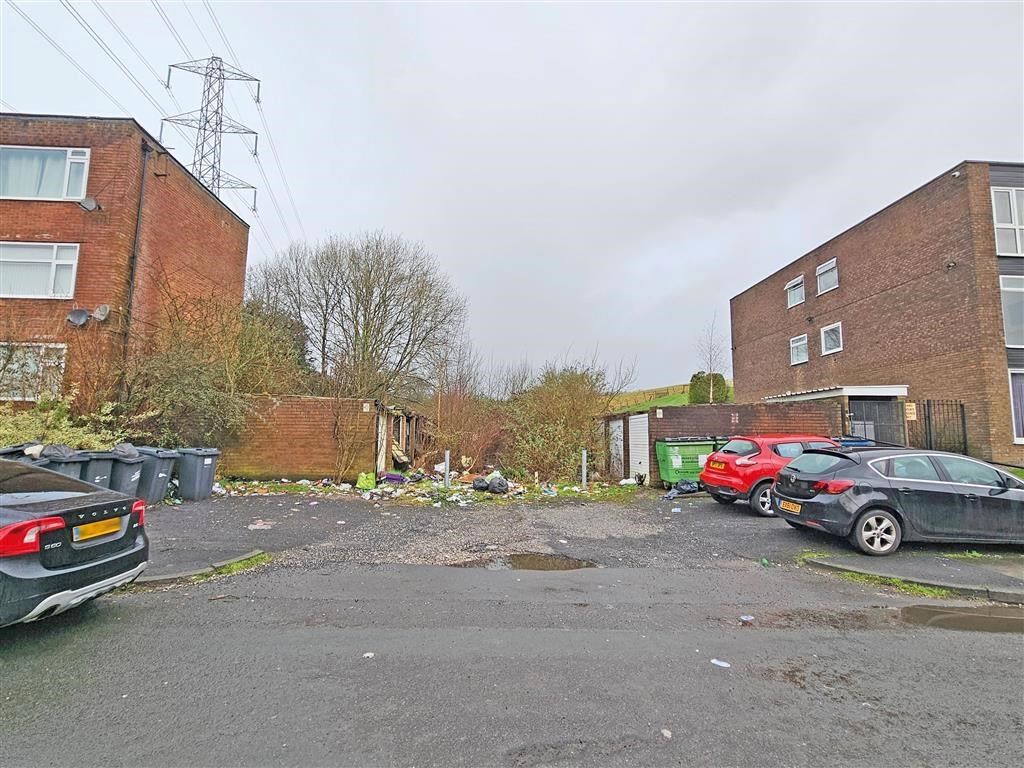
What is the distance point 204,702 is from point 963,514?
9.00 metres

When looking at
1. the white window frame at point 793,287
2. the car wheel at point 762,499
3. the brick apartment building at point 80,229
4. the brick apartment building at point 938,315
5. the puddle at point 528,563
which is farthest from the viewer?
the white window frame at point 793,287

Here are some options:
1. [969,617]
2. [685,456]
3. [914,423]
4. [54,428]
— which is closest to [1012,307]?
[914,423]

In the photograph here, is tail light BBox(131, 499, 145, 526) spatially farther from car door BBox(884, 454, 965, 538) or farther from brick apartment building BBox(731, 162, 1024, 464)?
brick apartment building BBox(731, 162, 1024, 464)

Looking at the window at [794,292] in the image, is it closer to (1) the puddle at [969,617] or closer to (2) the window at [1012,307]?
(2) the window at [1012,307]

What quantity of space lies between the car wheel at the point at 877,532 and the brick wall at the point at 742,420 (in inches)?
248

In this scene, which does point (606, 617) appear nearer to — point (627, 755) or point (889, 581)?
point (627, 755)

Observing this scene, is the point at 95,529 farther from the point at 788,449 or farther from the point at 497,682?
the point at 788,449

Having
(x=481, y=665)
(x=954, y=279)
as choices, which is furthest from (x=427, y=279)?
(x=481, y=665)

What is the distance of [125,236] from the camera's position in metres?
14.4

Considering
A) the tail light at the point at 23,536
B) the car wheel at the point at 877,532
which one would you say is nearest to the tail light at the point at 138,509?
the tail light at the point at 23,536

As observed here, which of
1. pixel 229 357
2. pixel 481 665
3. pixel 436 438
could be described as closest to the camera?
pixel 481 665

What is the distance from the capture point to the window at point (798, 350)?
23.6 metres

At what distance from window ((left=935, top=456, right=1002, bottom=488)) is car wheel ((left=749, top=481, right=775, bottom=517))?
9.53ft

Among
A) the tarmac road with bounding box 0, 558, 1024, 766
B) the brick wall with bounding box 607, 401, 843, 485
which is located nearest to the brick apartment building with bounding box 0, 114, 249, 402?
the tarmac road with bounding box 0, 558, 1024, 766
